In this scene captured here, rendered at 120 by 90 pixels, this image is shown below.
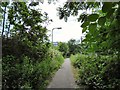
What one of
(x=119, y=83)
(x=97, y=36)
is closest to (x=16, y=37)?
(x=119, y=83)

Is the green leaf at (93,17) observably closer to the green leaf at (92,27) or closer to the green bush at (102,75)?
the green leaf at (92,27)

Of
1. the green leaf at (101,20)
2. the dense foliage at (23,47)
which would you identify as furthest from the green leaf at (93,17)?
the dense foliage at (23,47)

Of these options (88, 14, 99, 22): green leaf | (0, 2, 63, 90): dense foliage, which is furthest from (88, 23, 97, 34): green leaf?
(0, 2, 63, 90): dense foliage

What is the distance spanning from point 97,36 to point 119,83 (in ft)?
20.5

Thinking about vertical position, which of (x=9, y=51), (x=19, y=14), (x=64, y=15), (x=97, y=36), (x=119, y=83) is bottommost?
(x=119, y=83)

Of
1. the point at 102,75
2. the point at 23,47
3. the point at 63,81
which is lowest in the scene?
the point at 63,81

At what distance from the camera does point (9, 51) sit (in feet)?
37.4

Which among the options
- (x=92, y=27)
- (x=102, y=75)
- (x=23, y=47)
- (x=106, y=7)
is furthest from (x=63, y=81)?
(x=106, y=7)

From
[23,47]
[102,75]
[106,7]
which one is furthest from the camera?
[23,47]

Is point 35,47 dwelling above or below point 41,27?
below

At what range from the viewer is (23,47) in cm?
1278

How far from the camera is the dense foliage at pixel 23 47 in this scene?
25.1 feet

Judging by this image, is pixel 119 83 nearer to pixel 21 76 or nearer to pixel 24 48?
pixel 21 76

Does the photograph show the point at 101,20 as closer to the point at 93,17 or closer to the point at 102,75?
the point at 93,17
